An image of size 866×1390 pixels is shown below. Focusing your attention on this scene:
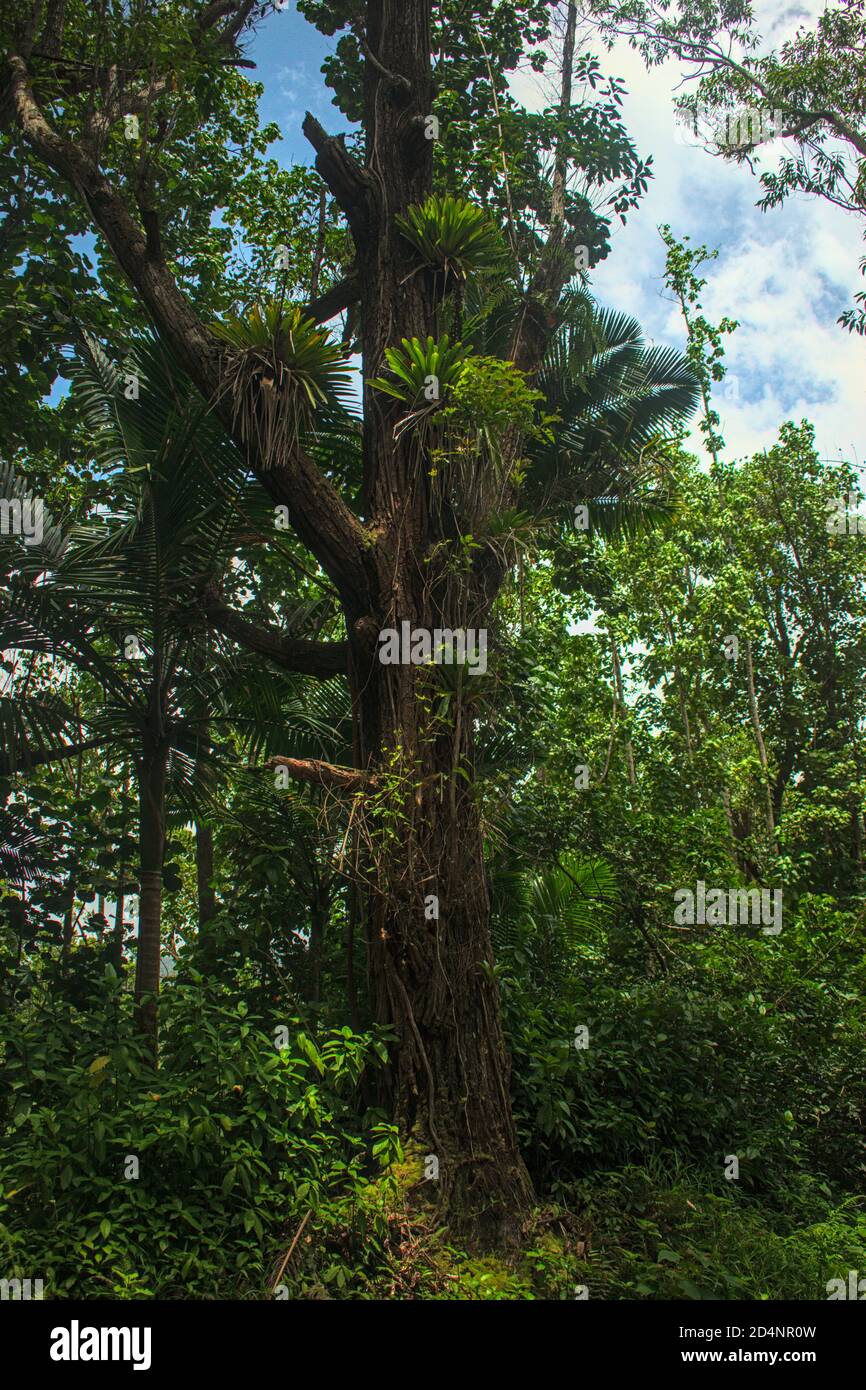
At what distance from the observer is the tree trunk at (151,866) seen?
19.5 feet

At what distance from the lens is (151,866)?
617cm

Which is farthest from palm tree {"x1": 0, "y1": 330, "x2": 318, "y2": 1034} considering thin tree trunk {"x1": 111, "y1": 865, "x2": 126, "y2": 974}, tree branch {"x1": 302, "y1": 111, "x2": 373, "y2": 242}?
tree branch {"x1": 302, "y1": 111, "x2": 373, "y2": 242}

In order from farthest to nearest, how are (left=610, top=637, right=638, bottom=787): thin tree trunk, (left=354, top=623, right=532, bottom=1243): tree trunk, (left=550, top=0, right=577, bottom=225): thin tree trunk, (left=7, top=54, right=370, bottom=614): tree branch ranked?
(left=610, top=637, right=638, bottom=787): thin tree trunk, (left=550, top=0, right=577, bottom=225): thin tree trunk, (left=7, top=54, right=370, bottom=614): tree branch, (left=354, top=623, right=532, bottom=1243): tree trunk

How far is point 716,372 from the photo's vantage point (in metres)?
17.6

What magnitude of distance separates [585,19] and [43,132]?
5.83 metres

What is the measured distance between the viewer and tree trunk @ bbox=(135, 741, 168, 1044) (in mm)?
5938

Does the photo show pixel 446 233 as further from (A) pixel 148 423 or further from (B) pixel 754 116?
(B) pixel 754 116

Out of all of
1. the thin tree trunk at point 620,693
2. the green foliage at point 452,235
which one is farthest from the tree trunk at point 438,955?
the thin tree trunk at point 620,693

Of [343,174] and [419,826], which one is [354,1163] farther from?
[343,174]

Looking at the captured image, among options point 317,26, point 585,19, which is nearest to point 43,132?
point 317,26

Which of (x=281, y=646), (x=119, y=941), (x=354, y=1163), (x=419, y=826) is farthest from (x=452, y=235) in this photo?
(x=354, y=1163)

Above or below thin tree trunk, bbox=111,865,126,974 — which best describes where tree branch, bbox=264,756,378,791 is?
above

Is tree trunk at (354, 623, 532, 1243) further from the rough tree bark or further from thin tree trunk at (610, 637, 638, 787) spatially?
thin tree trunk at (610, 637, 638, 787)
